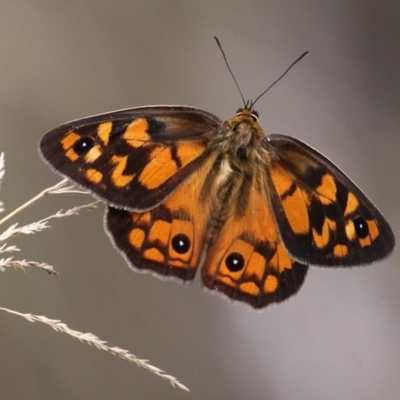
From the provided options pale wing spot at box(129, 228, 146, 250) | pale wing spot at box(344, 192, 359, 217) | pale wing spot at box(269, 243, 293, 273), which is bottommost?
pale wing spot at box(129, 228, 146, 250)

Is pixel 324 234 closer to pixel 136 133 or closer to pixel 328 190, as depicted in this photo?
pixel 328 190

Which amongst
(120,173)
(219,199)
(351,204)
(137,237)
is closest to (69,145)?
(120,173)

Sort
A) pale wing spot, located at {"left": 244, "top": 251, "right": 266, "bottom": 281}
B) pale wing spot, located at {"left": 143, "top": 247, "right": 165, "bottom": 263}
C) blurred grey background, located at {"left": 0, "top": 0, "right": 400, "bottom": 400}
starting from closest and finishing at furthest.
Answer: pale wing spot, located at {"left": 143, "top": 247, "right": 165, "bottom": 263}
pale wing spot, located at {"left": 244, "top": 251, "right": 266, "bottom": 281}
blurred grey background, located at {"left": 0, "top": 0, "right": 400, "bottom": 400}

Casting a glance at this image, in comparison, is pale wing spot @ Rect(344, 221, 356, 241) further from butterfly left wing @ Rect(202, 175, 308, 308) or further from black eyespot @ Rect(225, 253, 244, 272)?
black eyespot @ Rect(225, 253, 244, 272)

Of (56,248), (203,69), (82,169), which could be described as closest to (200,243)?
(82,169)

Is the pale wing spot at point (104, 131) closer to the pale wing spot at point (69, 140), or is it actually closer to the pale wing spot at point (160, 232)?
the pale wing spot at point (69, 140)

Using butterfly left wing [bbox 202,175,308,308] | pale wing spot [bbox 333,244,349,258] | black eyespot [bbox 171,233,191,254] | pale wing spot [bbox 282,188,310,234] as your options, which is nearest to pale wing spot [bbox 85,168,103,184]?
black eyespot [bbox 171,233,191,254]

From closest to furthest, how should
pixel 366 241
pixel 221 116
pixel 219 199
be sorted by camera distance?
pixel 366 241
pixel 219 199
pixel 221 116
